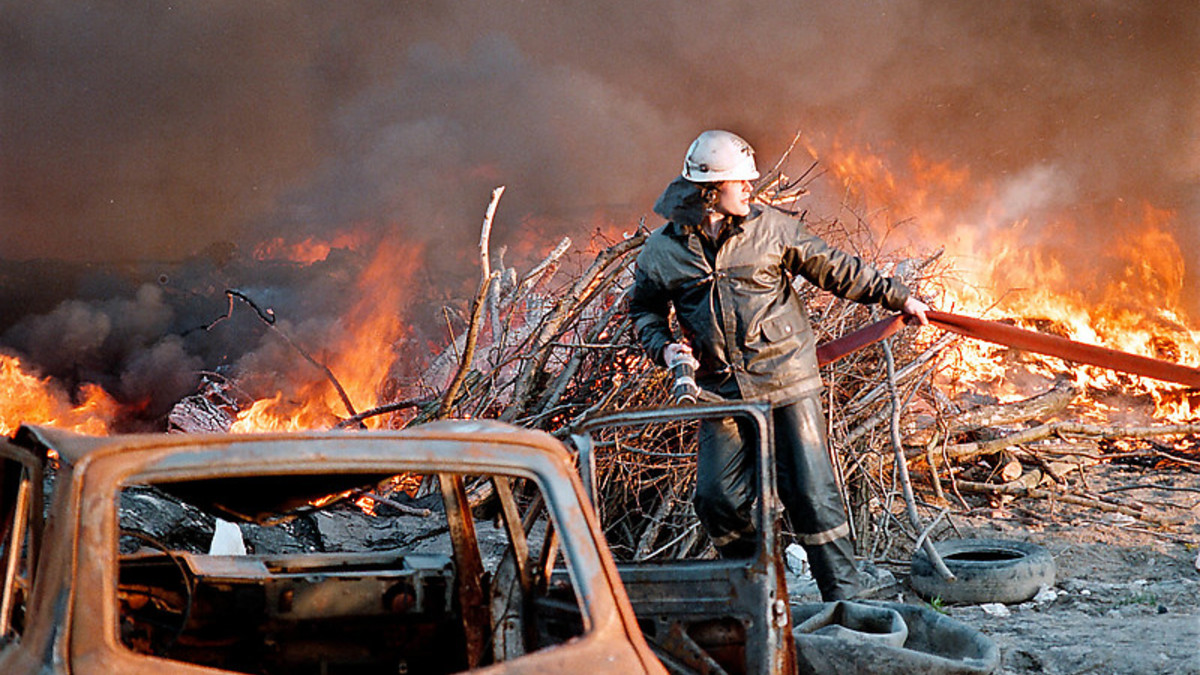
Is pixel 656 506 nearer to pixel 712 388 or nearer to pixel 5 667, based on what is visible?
pixel 712 388

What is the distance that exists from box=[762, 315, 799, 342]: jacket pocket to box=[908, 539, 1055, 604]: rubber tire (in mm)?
1918

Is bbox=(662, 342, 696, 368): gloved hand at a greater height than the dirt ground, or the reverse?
bbox=(662, 342, 696, 368): gloved hand

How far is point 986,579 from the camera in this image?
208 inches

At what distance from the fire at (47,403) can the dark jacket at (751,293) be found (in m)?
6.30

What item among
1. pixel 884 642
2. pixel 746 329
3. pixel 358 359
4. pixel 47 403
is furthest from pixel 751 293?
pixel 47 403

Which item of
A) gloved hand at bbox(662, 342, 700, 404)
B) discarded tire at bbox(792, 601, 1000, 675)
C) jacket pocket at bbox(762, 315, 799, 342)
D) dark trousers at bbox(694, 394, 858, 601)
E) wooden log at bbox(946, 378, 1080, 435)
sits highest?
wooden log at bbox(946, 378, 1080, 435)

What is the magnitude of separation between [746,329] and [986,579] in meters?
2.16

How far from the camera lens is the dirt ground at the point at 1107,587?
13.8 ft

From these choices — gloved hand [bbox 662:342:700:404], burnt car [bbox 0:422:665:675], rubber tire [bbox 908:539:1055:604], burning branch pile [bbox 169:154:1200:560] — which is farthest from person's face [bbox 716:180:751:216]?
rubber tire [bbox 908:539:1055:604]

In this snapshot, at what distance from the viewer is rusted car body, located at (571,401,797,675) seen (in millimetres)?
2730

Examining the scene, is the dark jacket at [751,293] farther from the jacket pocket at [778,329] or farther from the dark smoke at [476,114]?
the dark smoke at [476,114]

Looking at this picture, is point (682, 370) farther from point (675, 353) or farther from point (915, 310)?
point (915, 310)

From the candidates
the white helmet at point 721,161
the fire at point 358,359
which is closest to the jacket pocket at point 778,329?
the white helmet at point 721,161

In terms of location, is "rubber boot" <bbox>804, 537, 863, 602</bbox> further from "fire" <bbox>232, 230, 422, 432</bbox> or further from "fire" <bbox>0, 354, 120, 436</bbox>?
"fire" <bbox>0, 354, 120, 436</bbox>
